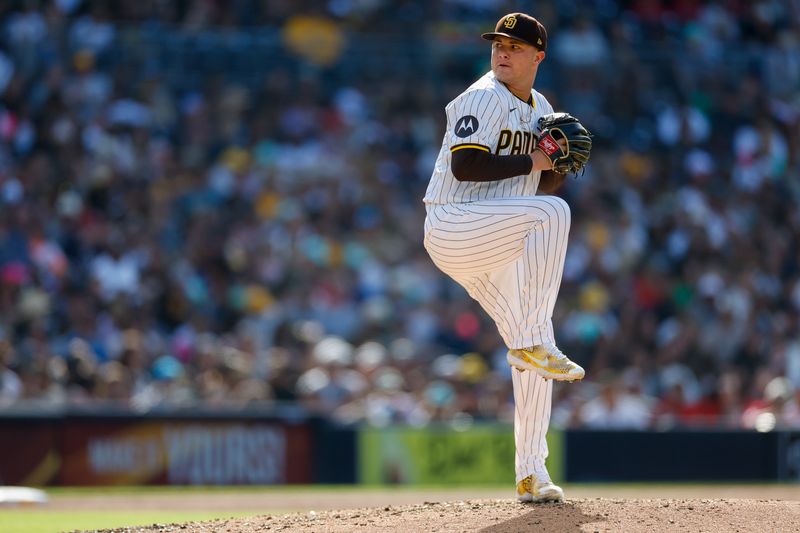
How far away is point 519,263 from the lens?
5773mm

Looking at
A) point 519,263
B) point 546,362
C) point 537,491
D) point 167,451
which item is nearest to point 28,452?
point 167,451

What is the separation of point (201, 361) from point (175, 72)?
12.6 feet

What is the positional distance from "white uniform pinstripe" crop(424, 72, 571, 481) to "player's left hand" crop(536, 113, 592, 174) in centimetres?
15

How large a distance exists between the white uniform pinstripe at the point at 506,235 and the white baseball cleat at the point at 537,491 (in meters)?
0.04

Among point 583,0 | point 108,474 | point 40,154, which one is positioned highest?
point 583,0

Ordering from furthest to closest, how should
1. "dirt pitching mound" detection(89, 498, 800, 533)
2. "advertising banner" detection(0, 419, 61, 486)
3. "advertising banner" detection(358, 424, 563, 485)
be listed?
"advertising banner" detection(358, 424, 563, 485)
"advertising banner" detection(0, 419, 61, 486)
"dirt pitching mound" detection(89, 498, 800, 533)

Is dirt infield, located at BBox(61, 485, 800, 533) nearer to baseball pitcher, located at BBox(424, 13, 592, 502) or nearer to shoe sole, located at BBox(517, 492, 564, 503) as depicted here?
shoe sole, located at BBox(517, 492, 564, 503)

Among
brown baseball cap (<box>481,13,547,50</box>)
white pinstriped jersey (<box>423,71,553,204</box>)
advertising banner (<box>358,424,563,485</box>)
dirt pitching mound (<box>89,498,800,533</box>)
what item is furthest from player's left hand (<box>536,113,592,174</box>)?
advertising banner (<box>358,424,563,485</box>)

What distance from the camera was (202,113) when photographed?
14492 millimetres

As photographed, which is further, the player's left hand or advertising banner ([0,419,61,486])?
advertising banner ([0,419,61,486])

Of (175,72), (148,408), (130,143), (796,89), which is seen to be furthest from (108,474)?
(796,89)

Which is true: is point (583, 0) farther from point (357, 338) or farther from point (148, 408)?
point (148, 408)

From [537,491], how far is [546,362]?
647 mm

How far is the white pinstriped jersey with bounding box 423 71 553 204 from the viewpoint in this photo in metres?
5.61
